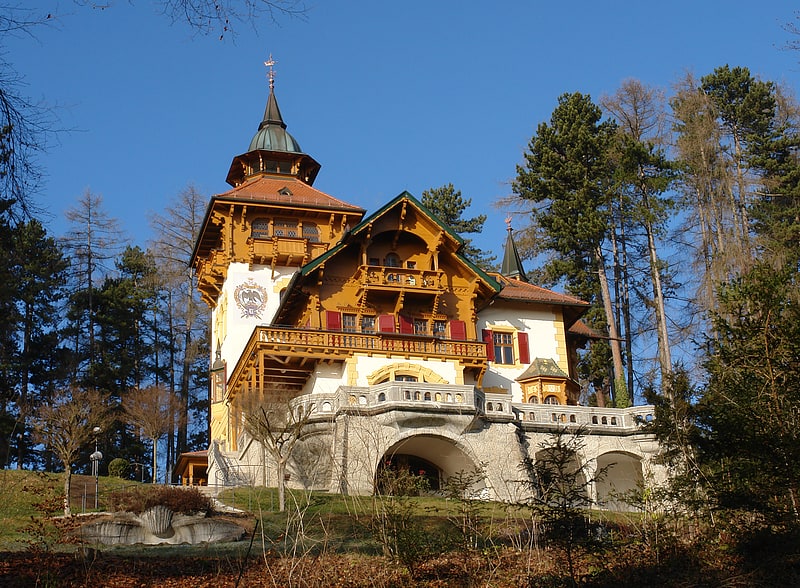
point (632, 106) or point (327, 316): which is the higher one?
point (632, 106)

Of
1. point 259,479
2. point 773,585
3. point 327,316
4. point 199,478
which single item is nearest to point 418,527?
point 773,585

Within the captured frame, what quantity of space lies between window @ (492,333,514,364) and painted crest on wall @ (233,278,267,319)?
9373mm

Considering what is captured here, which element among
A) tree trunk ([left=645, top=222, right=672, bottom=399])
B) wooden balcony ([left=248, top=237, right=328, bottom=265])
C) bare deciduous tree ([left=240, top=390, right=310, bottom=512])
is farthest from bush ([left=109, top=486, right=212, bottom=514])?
tree trunk ([left=645, top=222, right=672, bottom=399])

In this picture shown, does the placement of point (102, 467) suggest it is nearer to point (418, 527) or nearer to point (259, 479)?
point (259, 479)

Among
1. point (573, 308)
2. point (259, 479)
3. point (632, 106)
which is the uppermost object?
point (632, 106)

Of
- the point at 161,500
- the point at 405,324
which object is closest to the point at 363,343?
the point at 405,324

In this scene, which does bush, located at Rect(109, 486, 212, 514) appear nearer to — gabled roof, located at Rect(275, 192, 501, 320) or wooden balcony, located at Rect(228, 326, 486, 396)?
wooden balcony, located at Rect(228, 326, 486, 396)

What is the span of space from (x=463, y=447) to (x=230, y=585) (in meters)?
16.3

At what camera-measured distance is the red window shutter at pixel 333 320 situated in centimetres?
3731

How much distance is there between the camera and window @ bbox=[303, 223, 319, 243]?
145ft

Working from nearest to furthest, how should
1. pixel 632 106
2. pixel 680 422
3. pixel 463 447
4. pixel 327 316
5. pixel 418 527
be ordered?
pixel 418 527
pixel 680 422
pixel 463 447
pixel 327 316
pixel 632 106

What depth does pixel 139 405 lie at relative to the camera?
1898 inches

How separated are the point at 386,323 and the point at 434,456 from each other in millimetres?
6659

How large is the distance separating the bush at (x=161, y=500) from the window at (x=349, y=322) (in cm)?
1362
